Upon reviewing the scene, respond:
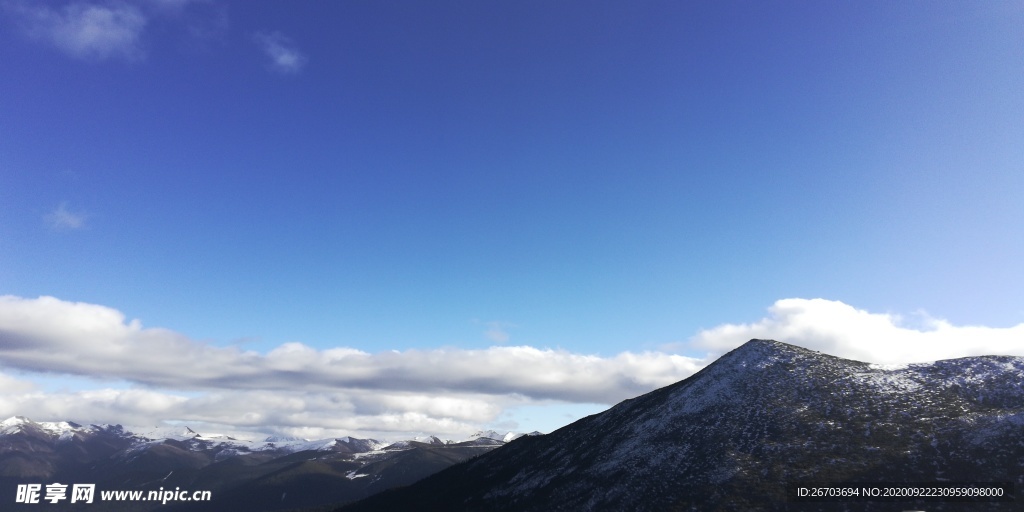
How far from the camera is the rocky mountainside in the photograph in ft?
179

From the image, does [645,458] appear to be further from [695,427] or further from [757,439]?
[757,439]

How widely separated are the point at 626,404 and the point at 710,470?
5591 centimetres

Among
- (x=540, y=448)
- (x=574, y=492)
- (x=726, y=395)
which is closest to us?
(x=574, y=492)

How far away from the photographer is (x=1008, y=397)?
65.1 metres

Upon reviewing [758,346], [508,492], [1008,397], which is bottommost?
[508,492]

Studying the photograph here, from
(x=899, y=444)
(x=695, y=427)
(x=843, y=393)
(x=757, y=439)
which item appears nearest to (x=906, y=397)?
(x=843, y=393)

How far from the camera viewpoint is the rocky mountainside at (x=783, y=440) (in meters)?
54.7

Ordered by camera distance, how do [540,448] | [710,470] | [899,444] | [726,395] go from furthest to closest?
[540,448]
[726,395]
[710,470]
[899,444]

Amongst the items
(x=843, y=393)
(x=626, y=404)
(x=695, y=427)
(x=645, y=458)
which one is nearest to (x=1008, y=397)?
(x=843, y=393)

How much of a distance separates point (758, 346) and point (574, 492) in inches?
1853

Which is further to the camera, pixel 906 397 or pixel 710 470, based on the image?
pixel 906 397

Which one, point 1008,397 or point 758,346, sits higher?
point 758,346

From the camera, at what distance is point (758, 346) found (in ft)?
325

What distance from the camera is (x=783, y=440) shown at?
66.6m
